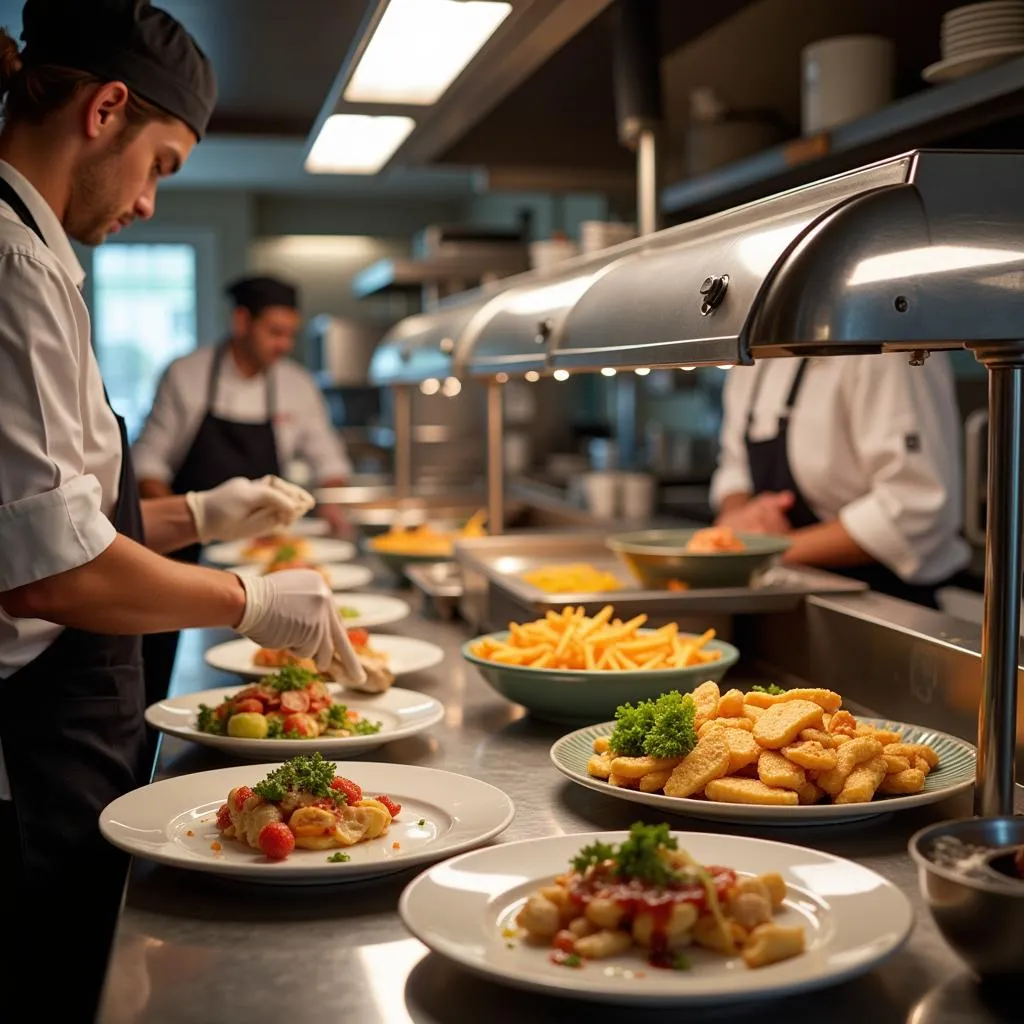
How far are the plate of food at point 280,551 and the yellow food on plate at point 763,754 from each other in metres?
2.11

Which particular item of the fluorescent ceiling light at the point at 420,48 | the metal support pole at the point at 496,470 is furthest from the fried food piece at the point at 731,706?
the metal support pole at the point at 496,470

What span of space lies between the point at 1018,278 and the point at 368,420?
9.51 metres

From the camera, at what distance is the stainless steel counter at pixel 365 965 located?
105 cm

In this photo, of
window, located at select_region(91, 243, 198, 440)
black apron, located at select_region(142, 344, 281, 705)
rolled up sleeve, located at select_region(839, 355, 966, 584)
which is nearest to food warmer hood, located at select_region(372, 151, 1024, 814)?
rolled up sleeve, located at select_region(839, 355, 966, 584)

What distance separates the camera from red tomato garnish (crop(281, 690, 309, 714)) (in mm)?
1813

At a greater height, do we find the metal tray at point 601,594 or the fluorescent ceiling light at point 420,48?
the fluorescent ceiling light at point 420,48

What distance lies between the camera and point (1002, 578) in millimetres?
1281

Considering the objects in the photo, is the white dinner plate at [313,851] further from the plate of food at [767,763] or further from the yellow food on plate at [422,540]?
the yellow food on plate at [422,540]

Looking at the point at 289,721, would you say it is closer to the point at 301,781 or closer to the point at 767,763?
the point at 301,781

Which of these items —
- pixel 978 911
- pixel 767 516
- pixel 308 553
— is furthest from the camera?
pixel 308 553

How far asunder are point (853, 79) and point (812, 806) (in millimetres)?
1965

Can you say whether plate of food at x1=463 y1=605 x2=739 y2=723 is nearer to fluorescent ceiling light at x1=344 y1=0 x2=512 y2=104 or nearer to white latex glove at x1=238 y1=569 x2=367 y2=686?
white latex glove at x1=238 y1=569 x2=367 y2=686

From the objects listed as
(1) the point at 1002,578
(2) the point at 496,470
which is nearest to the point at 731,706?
(1) the point at 1002,578

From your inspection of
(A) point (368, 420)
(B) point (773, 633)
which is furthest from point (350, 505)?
(A) point (368, 420)
